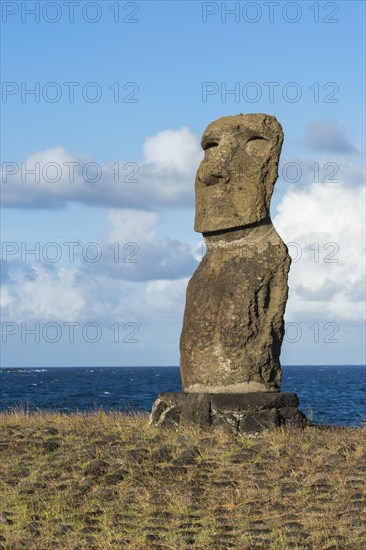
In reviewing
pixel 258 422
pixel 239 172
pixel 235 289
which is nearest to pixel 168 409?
pixel 258 422

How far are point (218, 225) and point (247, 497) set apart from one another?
16.0 ft

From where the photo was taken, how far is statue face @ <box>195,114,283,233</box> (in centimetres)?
1459

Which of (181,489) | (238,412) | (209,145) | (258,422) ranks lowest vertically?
(181,489)

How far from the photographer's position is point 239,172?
14.7m

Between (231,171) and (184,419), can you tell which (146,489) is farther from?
(231,171)

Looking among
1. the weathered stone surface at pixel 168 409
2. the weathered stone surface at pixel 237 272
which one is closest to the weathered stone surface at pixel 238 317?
the weathered stone surface at pixel 237 272

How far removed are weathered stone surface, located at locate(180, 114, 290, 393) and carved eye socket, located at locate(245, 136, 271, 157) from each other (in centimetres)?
2

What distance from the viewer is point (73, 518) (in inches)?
426

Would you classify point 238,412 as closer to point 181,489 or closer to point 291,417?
point 291,417

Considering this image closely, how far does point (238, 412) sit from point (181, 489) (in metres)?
2.53

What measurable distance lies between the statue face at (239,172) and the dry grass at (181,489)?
3.36 metres

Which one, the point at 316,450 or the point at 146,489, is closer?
the point at 146,489

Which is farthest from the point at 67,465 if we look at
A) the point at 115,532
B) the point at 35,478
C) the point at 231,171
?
the point at 231,171

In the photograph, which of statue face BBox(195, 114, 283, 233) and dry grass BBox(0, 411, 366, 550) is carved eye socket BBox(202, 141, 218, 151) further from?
dry grass BBox(0, 411, 366, 550)
